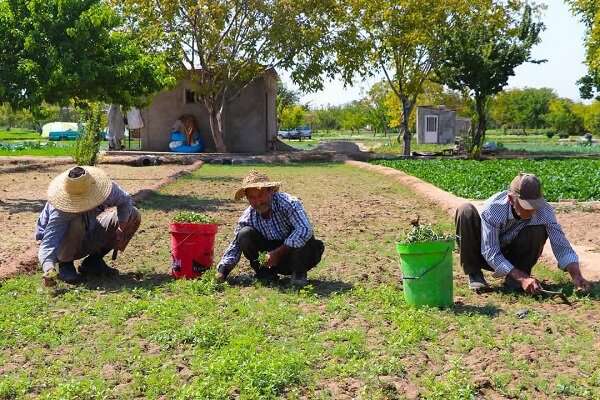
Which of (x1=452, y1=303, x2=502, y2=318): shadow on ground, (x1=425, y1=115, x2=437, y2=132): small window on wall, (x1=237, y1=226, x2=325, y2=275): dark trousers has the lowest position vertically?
(x1=452, y1=303, x2=502, y2=318): shadow on ground

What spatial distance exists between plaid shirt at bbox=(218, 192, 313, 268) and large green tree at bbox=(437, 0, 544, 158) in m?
24.2

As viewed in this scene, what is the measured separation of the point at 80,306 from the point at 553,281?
414cm

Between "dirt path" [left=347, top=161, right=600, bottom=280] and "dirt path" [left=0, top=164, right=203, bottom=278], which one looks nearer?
"dirt path" [left=347, top=161, right=600, bottom=280]

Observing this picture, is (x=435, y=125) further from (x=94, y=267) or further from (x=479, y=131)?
(x=94, y=267)

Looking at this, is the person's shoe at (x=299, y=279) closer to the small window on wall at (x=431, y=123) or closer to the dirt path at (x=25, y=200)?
the dirt path at (x=25, y=200)

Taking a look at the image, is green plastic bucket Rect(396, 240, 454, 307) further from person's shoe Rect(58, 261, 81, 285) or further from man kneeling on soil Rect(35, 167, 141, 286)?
person's shoe Rect(58, 261, 81, 285)

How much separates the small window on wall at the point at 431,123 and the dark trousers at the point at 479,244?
51.7m

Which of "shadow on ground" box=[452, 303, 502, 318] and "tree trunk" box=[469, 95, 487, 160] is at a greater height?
"tree trunk" box=[469, 95, 487, 160]

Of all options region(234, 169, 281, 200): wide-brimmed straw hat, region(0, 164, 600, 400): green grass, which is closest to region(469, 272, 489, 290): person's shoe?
region(0, 164, 600, 400): green grass

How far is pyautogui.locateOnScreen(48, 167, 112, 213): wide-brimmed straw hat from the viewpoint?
675 cm

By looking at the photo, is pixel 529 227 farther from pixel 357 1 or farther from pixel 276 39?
pixel 357 1

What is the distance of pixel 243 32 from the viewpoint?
99.6 feet

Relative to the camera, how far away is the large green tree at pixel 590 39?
2991 centimetres

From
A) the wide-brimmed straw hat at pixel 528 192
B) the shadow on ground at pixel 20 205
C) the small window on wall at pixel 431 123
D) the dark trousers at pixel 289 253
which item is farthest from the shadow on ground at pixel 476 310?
the small window on wall at pixel 431 123
